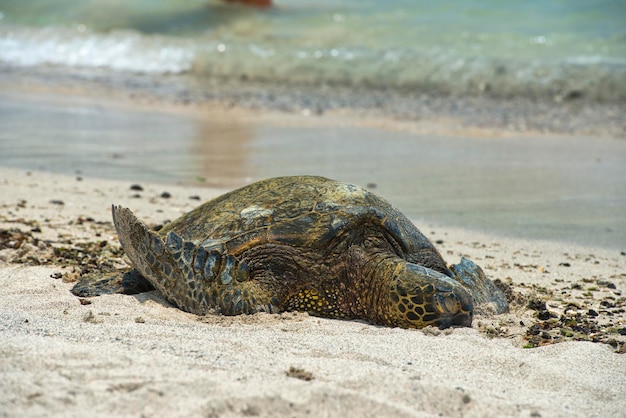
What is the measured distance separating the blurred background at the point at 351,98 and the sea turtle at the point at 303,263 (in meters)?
2.78

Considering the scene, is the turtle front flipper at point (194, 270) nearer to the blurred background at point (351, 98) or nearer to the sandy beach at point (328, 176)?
the sandy beach at point (328, 176)

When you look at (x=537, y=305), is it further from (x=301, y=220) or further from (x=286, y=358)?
(x=286, y=358)

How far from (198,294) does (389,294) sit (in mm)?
959

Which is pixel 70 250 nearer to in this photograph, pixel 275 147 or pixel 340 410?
pixel 340 410

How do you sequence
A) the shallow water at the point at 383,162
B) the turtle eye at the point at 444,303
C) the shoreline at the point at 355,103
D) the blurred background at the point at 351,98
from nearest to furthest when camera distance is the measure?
the turtle eye at the point at 444,303 < the shallow water at the point at 383,162 < the blurred background at the point at 351,98 < the shoreline at the point at 355,103

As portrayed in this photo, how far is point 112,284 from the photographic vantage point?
4.75m

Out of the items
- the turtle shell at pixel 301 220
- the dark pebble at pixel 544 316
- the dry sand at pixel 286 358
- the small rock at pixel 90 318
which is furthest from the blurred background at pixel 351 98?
the small rock at pixel 90 318

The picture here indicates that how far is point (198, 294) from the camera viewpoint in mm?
4367

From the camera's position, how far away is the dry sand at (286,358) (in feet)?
9.73

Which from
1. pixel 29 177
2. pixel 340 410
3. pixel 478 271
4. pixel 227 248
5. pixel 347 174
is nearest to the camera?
pixel 340 410

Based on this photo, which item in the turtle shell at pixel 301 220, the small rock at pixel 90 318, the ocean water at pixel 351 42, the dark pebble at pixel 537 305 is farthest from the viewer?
the ocean water at pixel 351 42

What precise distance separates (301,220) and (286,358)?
116cm

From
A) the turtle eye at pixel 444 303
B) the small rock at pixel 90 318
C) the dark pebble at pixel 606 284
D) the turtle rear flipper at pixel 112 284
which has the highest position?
the turtle eye at pixel 444 303

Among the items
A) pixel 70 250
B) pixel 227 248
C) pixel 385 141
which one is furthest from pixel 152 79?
pixel 227 248
